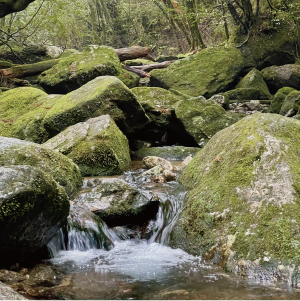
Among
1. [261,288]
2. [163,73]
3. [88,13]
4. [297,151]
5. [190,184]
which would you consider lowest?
[261,288]

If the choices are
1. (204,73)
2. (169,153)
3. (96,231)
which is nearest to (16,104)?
(169,153)

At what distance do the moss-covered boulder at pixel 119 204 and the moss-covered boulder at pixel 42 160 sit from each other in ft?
1.45

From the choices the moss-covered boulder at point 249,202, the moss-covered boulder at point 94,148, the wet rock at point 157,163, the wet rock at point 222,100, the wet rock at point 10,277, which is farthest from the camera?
the wet rock at point 222,100

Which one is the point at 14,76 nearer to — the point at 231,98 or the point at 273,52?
the point at 231,98

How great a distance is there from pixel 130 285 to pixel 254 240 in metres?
1.22

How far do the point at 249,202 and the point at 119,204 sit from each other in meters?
1.66

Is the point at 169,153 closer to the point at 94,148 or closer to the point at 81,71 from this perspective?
the point at 94,148

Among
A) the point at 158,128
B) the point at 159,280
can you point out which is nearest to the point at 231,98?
the point at 158,128

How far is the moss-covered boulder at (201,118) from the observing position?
8398 mm

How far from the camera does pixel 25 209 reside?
2.76m

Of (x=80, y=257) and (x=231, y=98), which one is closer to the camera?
(x=80, y=257)

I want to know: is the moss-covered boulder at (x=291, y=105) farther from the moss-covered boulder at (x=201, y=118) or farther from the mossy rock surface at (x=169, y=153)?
the mossy rock surface at (x=169, y=153)

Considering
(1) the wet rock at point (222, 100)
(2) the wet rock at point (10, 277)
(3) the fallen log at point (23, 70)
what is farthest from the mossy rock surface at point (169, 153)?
(3) the fallen log at point (23, 70)

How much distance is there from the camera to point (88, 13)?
1082 inches
